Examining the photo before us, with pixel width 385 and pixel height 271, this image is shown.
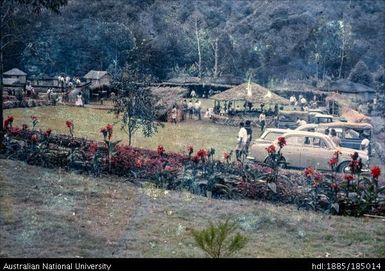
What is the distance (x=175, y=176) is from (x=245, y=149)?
3.94 meters

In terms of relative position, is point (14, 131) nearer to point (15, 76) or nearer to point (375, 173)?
point (15, 76)

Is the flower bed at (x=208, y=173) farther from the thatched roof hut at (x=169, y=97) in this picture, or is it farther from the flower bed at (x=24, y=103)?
the thatched roof hut at (x=169, y=97)

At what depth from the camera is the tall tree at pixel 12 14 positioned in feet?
30.9

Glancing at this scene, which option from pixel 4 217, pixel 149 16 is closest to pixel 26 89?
pixel 149 16

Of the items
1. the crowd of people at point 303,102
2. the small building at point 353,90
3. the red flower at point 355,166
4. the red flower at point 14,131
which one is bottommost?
the red flower at point 355,166

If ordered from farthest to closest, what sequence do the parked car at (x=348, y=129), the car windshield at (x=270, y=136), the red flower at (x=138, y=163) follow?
the parked car at (x=348, y=129), the car windshield at (x=270, y=136), the red flower at (x=138, y=163)

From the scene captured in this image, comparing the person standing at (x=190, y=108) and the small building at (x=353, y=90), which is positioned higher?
the small building at (x=353, y=90)

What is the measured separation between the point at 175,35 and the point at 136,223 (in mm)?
6075

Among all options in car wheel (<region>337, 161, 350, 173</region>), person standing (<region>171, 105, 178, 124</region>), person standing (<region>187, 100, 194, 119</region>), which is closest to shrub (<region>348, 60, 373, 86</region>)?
person standing (<region>187, 100, 194, 119</region>)

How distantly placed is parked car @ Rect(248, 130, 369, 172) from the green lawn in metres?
1.15

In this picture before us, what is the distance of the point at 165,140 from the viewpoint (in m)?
12.3

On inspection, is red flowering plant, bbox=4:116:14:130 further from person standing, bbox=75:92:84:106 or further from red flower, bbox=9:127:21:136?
person standing, bbox=75:92:84:106

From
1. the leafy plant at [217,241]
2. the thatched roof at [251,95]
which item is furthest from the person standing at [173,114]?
the leafy plant at [217,241]

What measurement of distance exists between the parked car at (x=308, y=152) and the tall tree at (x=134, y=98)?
121 inches
